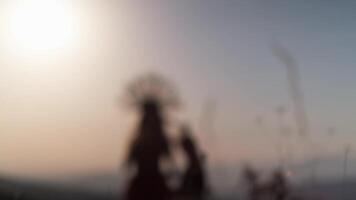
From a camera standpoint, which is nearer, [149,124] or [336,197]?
[149,124]

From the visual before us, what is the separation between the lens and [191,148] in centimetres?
349

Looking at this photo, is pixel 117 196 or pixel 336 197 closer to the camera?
pixel 117 196

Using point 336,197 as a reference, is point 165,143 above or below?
above

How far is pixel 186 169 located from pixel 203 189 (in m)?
0.15

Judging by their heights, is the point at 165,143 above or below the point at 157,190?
above

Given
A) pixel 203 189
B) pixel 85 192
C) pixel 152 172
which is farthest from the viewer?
pixel 85 192

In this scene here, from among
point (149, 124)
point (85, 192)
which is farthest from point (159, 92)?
point (85, 192)

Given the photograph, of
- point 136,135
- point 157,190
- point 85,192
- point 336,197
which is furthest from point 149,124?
point 336,197

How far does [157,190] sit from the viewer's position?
10.6 ft

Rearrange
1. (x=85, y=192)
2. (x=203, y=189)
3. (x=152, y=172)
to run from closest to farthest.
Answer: (x=152, y=172)
(x=203, y=189)
(x=85, y=192)

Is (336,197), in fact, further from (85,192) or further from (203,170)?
(85,192)

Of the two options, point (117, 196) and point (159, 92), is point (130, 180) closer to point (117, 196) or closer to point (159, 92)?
point (117, 196)

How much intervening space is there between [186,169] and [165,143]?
17cm

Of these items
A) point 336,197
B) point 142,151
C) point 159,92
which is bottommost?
point 336,197
